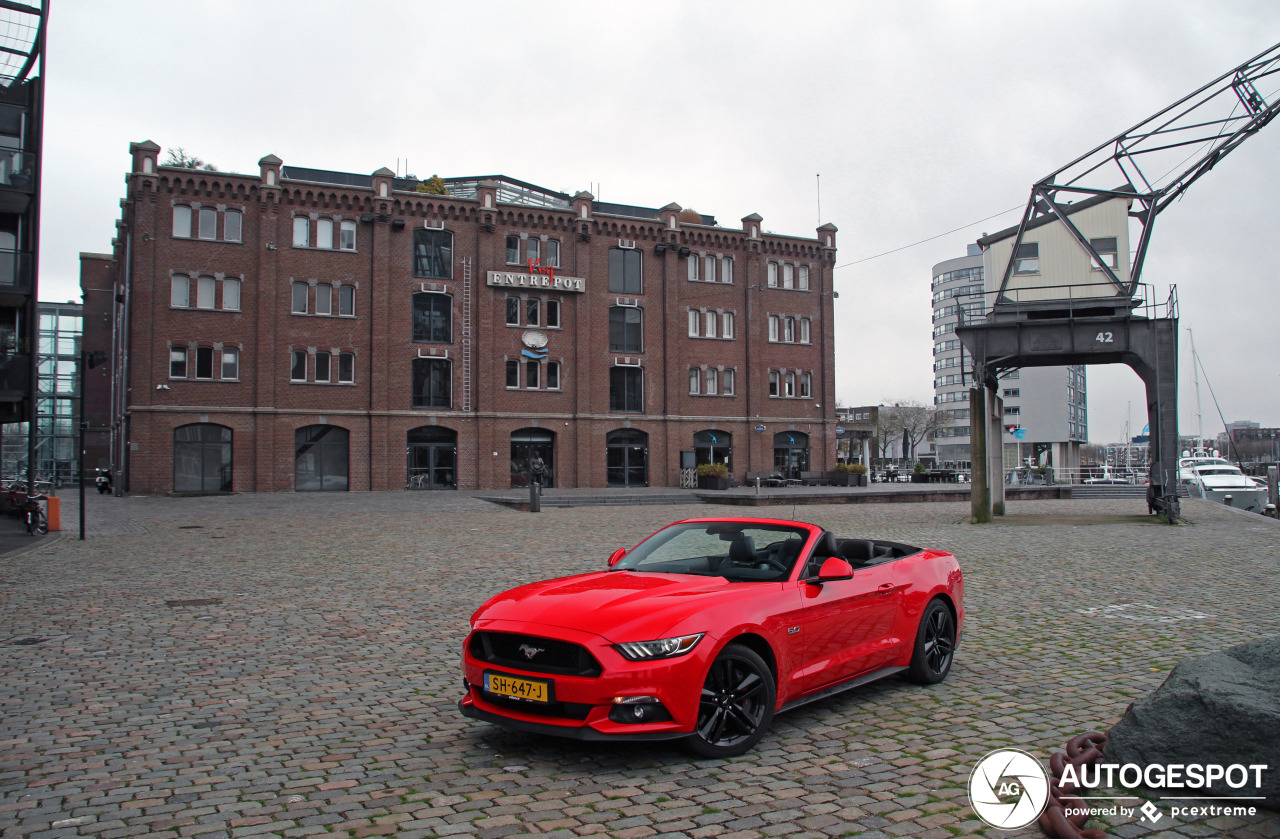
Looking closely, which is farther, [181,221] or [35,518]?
[181,221]

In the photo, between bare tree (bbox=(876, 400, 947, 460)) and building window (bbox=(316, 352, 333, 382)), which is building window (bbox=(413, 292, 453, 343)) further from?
bare tree (bbox=(876, 400, 947, 460))

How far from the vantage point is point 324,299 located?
140ft

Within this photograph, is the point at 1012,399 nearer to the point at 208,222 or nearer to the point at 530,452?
the point at 530,452

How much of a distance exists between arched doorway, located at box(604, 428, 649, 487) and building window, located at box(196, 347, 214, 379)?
18.8 metres

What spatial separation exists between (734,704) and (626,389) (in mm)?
43048

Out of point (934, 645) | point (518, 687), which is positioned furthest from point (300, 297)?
point (518, 687)

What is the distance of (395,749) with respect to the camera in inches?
212

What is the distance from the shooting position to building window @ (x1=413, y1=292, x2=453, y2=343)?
4434 cm

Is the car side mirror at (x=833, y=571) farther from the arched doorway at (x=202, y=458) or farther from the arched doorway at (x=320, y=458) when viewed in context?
the arched doorway at (x=202, y=458)

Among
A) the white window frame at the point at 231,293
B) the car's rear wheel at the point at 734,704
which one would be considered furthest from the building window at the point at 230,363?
the car's rear wheel at the point at 734,704

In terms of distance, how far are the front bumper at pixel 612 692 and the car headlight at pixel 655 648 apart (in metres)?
0.03

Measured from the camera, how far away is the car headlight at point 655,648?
4.84 metres

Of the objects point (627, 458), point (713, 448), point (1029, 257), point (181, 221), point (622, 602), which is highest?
point (181, 221)

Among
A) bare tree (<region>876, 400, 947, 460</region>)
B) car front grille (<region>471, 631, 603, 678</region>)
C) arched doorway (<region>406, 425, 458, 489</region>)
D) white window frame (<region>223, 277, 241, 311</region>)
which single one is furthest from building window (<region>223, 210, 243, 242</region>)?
bare tree (<region>876, 400, 947, 460</region>)
